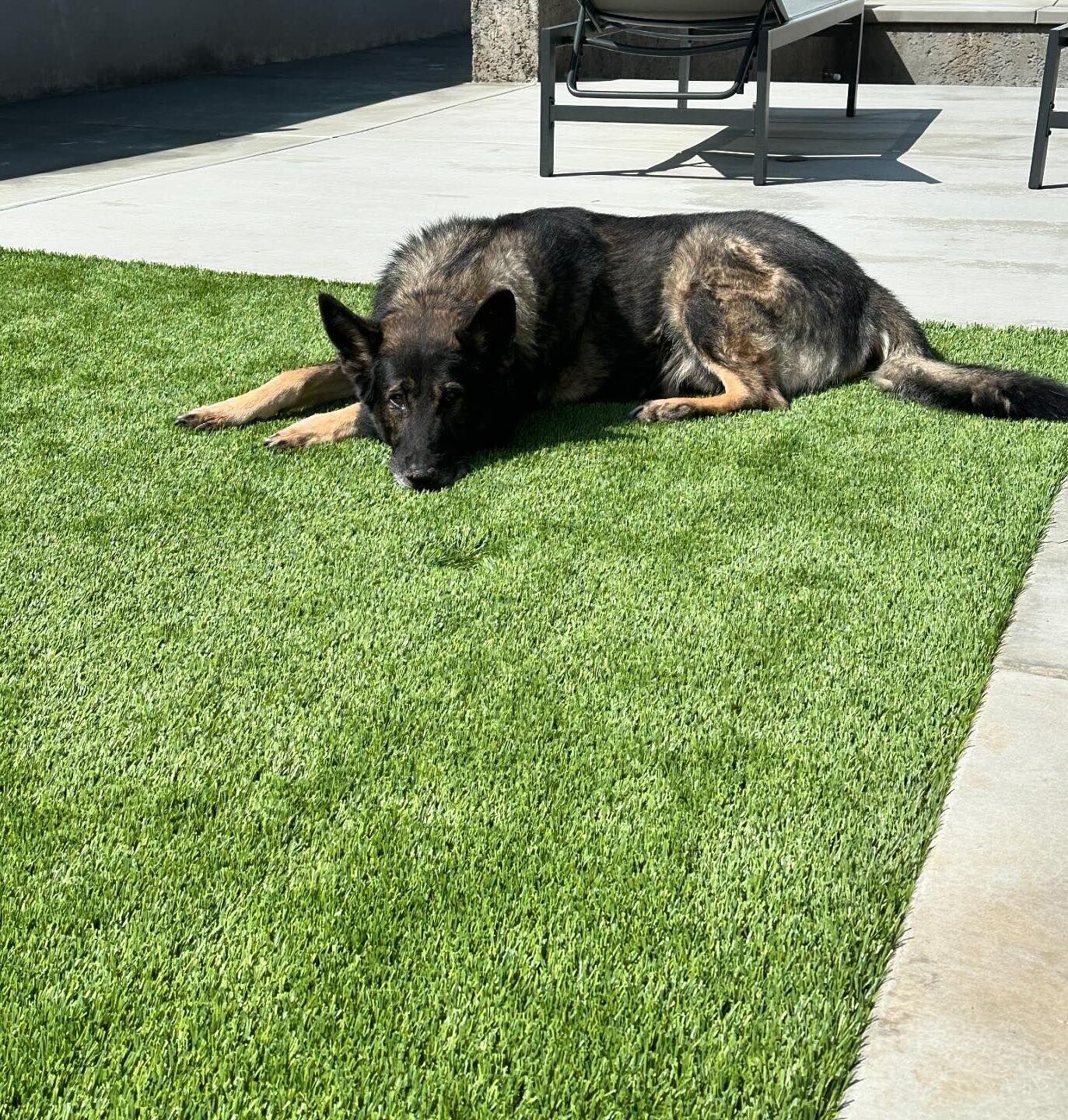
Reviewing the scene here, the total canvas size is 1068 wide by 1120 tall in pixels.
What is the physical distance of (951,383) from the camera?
4.76 metres

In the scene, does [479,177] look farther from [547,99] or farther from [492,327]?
[492,327]

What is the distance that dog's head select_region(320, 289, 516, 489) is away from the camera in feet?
14.1

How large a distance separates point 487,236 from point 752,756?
292 centimetres

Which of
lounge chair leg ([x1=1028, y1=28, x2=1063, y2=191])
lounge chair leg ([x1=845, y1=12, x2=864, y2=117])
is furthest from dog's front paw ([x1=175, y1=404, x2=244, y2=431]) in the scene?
lounge chair leg ([x1=845, y1=12, x2=864, y2=117])

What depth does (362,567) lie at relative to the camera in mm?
3574

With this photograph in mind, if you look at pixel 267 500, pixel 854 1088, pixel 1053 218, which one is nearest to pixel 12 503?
pixel 267 500

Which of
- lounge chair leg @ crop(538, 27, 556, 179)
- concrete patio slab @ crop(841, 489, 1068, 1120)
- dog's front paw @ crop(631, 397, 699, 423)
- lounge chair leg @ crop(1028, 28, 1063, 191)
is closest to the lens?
concrete patio slab @ crop(841, 489, 1068, 1120)

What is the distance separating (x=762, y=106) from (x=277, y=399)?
5661mm

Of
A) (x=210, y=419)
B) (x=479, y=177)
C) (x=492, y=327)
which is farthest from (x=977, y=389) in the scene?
(x=479, y=177)

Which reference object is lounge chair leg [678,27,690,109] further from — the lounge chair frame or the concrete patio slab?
the concrete patio slab

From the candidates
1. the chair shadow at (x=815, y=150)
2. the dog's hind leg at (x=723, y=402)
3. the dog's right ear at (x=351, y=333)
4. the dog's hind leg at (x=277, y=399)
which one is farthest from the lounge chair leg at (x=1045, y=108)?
the dog's right ear at (x=351, y=333)

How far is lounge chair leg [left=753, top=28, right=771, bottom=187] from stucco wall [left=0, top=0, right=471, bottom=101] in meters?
8.38

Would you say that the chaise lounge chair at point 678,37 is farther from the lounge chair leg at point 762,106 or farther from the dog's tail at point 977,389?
the dog's tail at point 977,389

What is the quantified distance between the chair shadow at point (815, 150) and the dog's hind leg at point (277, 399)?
17.0 ft
